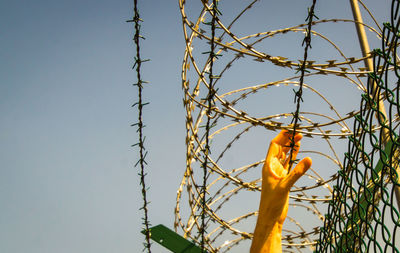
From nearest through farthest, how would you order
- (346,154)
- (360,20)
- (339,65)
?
1. (346,154)
2. (339,65)
3. (360,20)

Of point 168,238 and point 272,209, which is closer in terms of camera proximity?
point 272,209

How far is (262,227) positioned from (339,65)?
7.09 feet

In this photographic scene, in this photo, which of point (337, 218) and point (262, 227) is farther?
point (262, 227)

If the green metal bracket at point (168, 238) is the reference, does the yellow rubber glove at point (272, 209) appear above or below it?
below

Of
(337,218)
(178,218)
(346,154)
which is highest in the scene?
(178,218)

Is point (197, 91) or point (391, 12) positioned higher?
point (197, 91)

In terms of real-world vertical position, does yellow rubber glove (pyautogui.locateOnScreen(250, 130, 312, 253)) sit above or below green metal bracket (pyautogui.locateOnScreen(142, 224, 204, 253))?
below

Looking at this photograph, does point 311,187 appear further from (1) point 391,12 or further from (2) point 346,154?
(1) point 391,12

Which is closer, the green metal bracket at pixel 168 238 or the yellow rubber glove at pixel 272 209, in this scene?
the yellow rubber glove at pixel 272 209

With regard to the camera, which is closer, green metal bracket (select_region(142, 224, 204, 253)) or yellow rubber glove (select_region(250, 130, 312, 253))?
yellow rubber glove (select_region(250, 130, 312, 253))

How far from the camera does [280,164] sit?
3312mm

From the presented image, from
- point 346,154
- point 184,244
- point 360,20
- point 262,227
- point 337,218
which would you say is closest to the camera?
point 346,154

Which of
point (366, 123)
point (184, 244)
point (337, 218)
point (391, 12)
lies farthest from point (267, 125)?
point (391, 12)

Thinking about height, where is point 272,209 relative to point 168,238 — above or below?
below
